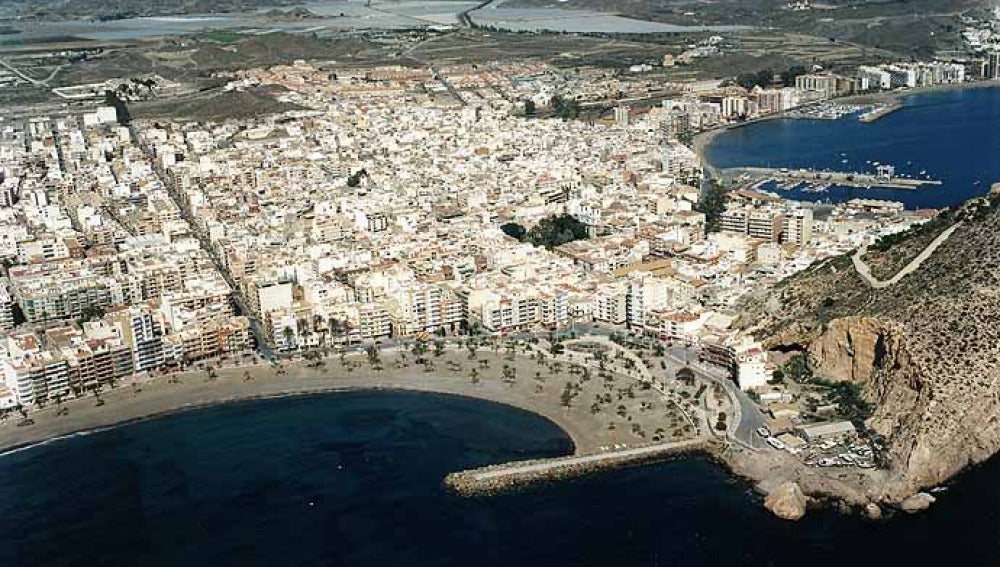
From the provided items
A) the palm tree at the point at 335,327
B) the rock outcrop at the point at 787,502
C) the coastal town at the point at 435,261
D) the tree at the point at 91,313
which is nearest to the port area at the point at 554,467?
the coastal town at the point at 435,261

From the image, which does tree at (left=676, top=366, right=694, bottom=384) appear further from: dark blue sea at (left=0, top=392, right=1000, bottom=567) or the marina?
the marina

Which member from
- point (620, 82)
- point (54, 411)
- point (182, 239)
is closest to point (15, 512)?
point (54, 411)

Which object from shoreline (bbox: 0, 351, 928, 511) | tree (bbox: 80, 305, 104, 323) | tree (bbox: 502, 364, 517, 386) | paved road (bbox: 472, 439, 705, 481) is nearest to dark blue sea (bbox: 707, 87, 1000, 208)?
tree (bbox: 502, 364, 517, 386)

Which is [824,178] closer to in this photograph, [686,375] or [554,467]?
[686,375]

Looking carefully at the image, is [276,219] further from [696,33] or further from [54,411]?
[696,33]

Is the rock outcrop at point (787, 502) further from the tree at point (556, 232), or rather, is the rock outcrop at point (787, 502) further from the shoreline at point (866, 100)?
the shoreline at point (866, 100)

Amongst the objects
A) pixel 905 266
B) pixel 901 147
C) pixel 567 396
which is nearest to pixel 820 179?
pixel 901 147
